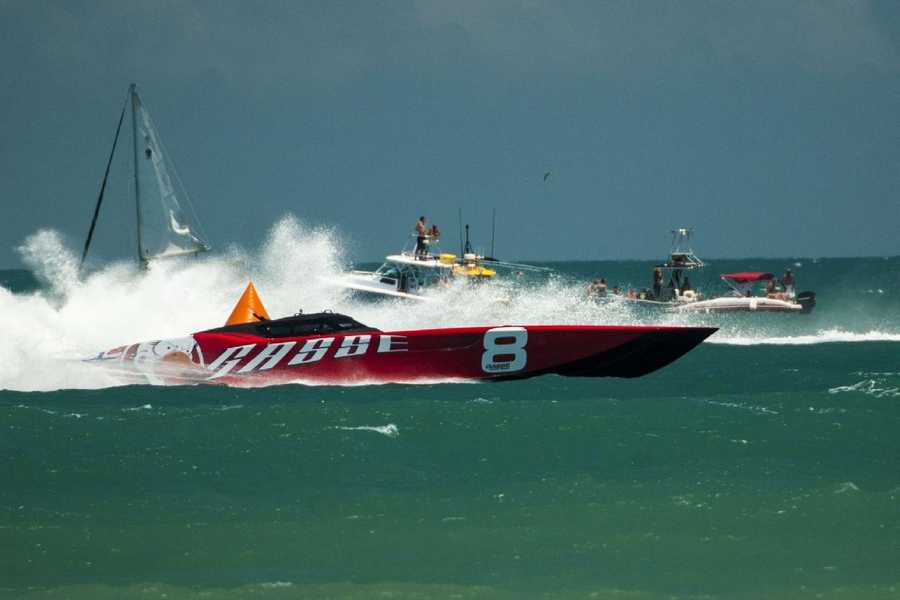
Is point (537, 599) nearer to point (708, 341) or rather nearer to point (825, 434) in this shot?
point (825, 434)

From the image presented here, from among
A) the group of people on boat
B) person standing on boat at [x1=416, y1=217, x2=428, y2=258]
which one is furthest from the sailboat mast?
the group of people on boat

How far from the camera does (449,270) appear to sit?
3844 cm

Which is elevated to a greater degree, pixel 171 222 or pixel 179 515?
pixel 171 222

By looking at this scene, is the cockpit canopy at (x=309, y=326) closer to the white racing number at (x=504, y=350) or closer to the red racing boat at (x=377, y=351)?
the red racing boat at (x=377, y=351)

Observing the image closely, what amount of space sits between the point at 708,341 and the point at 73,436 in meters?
24.7

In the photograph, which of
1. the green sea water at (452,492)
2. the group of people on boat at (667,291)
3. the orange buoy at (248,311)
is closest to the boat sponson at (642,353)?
the green sea water at (452,492)

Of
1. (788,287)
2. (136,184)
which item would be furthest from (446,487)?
(788,287)

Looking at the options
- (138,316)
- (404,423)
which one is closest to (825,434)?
(404,423)

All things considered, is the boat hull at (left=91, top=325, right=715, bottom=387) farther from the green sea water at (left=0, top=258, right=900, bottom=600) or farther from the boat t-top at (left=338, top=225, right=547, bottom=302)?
the boat t-top at (left=338, top=225, right=547, bottom=302)

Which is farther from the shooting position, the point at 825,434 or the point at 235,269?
the point at 235,269

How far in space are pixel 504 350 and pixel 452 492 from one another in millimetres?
8041

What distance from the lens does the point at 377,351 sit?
20.2 m

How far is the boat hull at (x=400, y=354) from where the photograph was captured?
66.2ft

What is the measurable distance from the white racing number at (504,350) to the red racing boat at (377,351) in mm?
18
